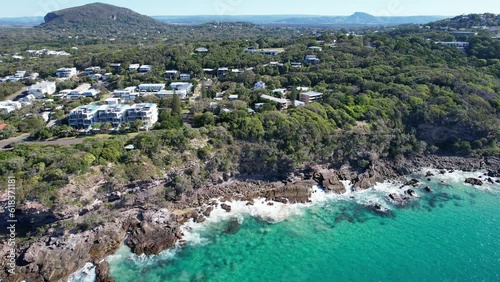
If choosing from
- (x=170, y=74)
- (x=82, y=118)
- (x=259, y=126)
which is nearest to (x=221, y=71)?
(x=170, y=74)

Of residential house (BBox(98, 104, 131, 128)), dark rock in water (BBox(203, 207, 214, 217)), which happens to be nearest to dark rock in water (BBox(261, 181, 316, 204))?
dark rock in water (BBox(203, 207, 214, 217))

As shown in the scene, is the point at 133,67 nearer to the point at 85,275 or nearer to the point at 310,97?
the point at 310,97

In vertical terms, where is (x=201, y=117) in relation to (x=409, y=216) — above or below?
above

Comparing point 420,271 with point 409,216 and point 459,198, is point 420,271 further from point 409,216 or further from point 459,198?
point 459,198

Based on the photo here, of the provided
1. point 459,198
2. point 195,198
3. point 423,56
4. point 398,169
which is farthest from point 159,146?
point 423,56

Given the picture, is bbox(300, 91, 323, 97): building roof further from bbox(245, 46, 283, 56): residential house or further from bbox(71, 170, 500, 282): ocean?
bbox(245, 46, 283, 56): residential house

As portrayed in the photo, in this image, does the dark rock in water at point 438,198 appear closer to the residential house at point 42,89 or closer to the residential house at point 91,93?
the residential house at point 91,93
